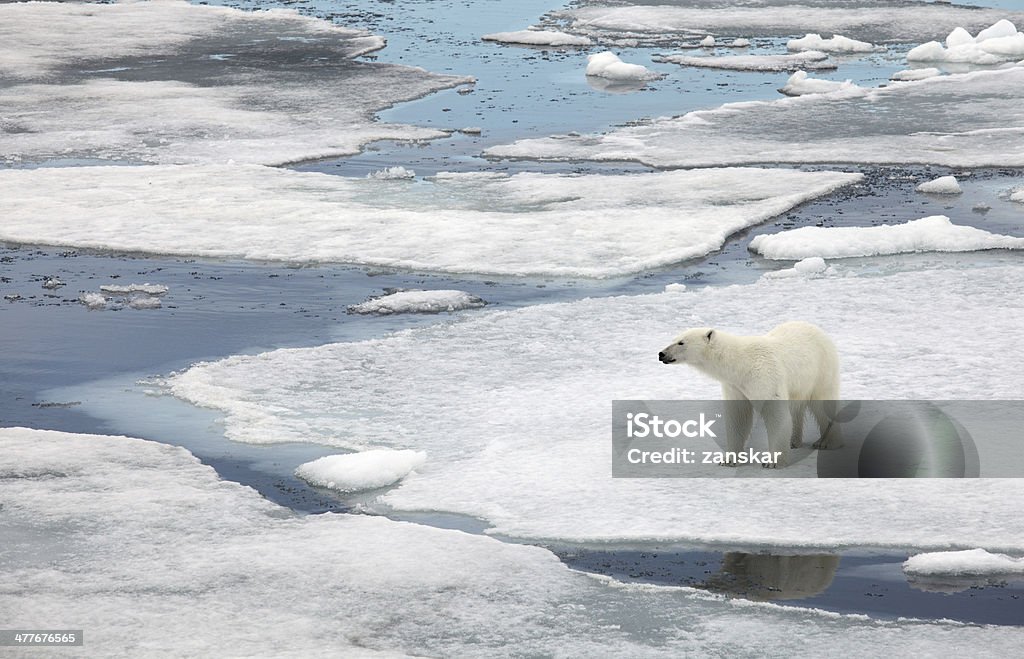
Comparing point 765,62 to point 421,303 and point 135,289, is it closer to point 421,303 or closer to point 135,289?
point 421,303

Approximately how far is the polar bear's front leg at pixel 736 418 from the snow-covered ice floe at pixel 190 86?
8.51m

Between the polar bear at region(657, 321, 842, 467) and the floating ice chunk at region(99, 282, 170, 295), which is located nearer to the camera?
the polar bear at region(657, 321, 842, 467)

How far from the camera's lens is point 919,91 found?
52.3 feet

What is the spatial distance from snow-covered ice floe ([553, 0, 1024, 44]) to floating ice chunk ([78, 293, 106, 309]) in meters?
13.7

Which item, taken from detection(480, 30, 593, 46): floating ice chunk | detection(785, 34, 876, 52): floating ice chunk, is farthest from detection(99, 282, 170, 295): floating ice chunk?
detection(785, 34, 876, 52): floating ice chunk

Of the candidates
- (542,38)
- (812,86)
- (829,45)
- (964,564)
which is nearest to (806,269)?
(964,564)

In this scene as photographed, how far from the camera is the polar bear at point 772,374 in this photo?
5.58m

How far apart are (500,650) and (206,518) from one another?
1625 millimetres

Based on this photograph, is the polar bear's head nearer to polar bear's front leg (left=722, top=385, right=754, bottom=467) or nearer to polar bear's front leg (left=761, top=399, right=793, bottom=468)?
polar bear's front leg (left=722, top=385, right=754, bottom=467)

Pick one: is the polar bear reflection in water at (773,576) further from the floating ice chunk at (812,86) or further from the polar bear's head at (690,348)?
the floating ice chunk at (812,86)

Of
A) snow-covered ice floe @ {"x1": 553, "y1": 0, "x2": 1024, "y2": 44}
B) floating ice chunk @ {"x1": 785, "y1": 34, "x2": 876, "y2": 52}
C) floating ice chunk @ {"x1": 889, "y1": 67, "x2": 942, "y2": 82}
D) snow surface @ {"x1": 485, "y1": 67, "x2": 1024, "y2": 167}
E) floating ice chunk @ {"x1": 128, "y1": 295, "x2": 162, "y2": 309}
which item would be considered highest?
snow-covered ice floe @ {"x1": 553, "y1": 0, "x2": 1024, "y2": 44}

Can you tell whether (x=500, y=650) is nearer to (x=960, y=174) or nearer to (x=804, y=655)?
(x=804, y=655)

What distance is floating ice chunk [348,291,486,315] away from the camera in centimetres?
862

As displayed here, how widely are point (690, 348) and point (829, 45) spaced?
15240 millimetres
